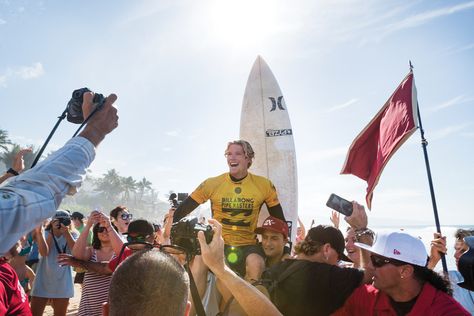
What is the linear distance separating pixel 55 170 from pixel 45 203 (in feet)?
0.46

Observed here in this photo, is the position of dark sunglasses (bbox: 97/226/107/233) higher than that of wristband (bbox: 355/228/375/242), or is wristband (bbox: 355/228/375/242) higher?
dark sunglasses (bbox: 97/226/107/233)

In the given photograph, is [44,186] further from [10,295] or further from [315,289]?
[315,289]

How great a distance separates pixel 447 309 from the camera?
239 cm

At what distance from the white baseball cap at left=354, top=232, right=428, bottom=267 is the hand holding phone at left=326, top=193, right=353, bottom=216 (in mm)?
977

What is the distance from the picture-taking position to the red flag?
5.00 metres

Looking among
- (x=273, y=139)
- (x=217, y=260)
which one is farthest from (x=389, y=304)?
(x=273, y=139)

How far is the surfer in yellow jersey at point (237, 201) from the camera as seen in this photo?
4309 mm

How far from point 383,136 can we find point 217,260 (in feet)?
15.3

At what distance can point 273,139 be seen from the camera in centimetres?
1008

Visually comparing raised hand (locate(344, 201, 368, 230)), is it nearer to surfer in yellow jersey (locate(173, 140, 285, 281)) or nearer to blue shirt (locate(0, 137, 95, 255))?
surfer in yellow jersey (locate(173, 140, 285, 281))

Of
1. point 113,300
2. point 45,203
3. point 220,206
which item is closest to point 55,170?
point 45,203

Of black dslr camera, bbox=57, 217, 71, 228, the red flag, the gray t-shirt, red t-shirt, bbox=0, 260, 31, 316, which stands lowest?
the gray t-shirt

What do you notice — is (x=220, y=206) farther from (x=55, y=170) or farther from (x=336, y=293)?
(x=55, y=170)

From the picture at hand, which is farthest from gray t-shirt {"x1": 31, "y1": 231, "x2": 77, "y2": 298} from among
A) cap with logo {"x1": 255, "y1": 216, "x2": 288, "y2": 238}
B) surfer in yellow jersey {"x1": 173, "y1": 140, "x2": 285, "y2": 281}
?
cap with logo {"x1": 255, "y1": 216, "x2": 288, "y2": 238}
